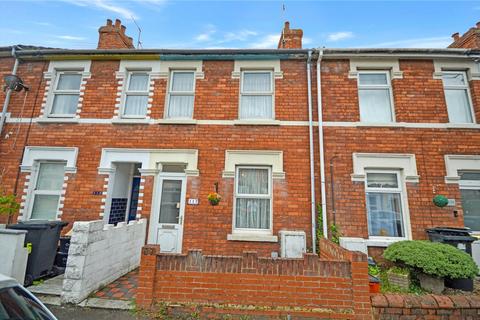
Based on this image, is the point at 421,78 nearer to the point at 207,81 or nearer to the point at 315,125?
the point at 315,125

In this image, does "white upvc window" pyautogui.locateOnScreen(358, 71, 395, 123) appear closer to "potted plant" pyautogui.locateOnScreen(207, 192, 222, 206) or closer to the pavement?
"potted plant" pyautogui.locateOnScreen(207, 192, 222, 206)

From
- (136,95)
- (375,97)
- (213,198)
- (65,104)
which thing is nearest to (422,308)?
(213,198)

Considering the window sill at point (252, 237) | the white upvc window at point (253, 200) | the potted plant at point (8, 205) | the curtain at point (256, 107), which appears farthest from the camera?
the curtain at point (256, 107)

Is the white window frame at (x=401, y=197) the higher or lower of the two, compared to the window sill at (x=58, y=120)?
lower

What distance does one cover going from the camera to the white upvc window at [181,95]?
7164 millimetres

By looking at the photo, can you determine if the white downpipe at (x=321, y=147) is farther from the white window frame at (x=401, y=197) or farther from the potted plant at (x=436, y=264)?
the potted plant at (x=436, y=264)

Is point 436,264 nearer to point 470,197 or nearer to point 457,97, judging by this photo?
point 470,197

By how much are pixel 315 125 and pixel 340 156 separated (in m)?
1.13

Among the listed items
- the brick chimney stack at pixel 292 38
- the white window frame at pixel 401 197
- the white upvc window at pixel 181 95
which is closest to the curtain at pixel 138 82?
the white upvc window at pixel 181 95

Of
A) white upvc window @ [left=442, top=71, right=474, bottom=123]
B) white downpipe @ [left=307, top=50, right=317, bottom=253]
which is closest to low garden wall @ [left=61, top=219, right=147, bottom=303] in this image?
white downpipe @ [left=307, top=50, right=317, bottom=253]

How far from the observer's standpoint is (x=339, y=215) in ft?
20.2

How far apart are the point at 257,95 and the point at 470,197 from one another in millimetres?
6535

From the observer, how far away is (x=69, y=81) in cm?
752

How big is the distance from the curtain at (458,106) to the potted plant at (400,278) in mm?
4998
